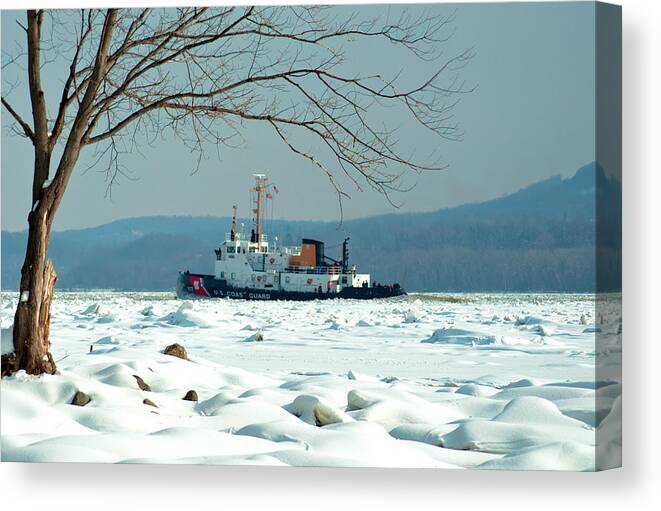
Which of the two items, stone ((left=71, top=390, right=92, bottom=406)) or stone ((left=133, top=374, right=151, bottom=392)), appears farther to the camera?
stone ((left=133, top=374, right=151, bottom=392))

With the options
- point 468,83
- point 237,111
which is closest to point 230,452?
point 237,111

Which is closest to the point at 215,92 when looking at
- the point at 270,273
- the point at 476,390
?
the point at 270,273

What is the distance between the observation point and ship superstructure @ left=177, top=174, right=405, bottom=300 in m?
4.90

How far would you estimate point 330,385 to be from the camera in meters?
4.65

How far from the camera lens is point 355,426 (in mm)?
4188

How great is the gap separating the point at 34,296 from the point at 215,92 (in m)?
1.30

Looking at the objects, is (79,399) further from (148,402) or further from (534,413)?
(534,413)

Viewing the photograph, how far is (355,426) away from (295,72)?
1767 mm

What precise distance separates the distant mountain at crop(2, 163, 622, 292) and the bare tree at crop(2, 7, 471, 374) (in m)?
0.28

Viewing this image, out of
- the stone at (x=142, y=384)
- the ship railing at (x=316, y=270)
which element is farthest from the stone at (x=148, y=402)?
the ship railing at (x=316, y=270)

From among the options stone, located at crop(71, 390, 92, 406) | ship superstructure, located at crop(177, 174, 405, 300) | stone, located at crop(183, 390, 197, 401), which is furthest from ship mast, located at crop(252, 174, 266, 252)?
stone, located at crop(71, 390, 92, 406)

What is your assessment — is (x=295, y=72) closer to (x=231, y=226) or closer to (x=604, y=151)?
(x=231, y=226)

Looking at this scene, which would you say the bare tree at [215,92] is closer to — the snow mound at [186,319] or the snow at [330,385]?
the snow at [330,385]

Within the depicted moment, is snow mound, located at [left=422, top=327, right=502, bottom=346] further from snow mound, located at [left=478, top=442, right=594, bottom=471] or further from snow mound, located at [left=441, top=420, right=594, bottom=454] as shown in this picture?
snow mound, located at [left=478, top=442, right=594, bottom=471]
